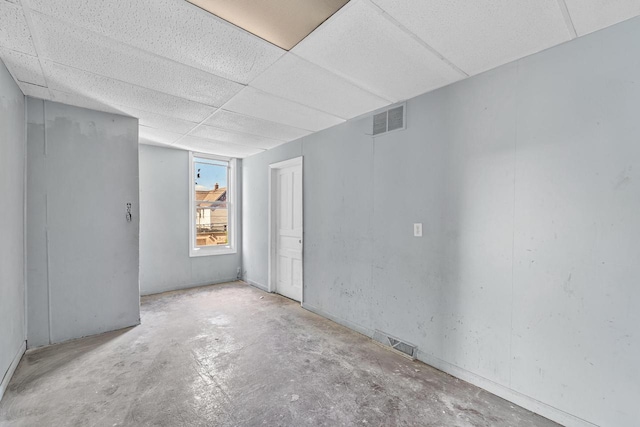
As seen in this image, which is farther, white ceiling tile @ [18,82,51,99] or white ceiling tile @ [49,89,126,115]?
white ceiling tile @ [49,89,126,115]

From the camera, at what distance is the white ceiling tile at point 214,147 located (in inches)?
168

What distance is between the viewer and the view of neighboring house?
5148 mm

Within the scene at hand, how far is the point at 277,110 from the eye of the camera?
2984mm

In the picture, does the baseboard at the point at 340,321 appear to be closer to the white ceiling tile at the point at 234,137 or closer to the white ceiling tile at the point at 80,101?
the white ceiling tile at the point at 234,137

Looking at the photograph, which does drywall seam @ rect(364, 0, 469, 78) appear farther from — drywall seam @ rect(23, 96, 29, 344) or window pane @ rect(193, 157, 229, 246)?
window pane @ rect(193, 157, 229, 246)

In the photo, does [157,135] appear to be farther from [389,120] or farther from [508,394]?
[508,394]

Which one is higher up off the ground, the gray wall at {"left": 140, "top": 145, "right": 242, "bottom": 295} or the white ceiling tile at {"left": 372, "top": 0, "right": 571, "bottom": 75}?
the white ceiling tile at {"left": 372, "top": 0, "right": 571, "bottom": 75}

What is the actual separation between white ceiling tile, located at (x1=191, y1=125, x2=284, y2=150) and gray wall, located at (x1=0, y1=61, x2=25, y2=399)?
166cm

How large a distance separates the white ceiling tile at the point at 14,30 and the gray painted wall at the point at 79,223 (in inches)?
48.1

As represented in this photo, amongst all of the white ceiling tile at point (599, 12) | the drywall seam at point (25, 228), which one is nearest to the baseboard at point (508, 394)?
the white ceiling tile at point (599, 12)

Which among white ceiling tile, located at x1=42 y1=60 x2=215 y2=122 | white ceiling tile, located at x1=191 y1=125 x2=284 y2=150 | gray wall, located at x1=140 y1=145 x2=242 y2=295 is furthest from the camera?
gray wall, located at x1=140 y1=145 x2=242 y2=295

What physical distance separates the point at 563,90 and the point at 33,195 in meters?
4.72

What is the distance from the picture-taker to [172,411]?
1895 millimetres

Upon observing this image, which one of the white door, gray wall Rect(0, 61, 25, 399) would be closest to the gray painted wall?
gray wall Rect(0, 61, 25, 399)
